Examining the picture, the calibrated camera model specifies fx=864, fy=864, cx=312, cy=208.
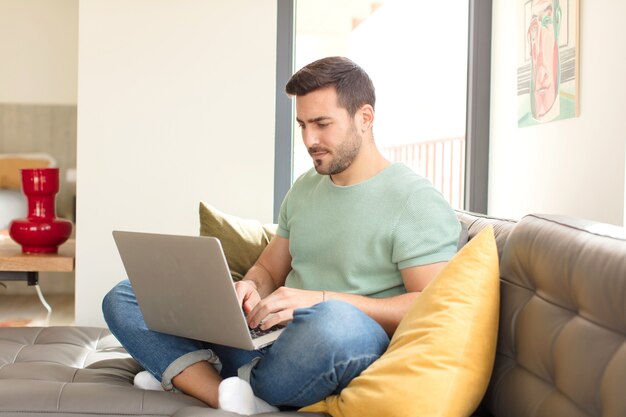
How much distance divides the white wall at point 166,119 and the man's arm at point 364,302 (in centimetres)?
202

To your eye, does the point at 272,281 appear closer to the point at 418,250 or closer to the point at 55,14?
the point at 418,250

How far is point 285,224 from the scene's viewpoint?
2.49 metres

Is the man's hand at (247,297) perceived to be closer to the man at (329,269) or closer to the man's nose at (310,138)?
the man at (329,269)

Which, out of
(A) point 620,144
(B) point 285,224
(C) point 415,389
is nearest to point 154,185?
(B) point 285,224

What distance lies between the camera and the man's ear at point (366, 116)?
2295 mm

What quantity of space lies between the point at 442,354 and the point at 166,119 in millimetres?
2584

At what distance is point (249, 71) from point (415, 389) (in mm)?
2624

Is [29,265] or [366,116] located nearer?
[366,116]

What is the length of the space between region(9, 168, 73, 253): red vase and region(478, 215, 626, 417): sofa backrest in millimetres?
2722

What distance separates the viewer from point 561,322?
1530 millimetres

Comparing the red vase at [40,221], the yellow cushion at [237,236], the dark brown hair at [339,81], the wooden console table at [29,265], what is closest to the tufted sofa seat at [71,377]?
the yellow cushion at [237,236]

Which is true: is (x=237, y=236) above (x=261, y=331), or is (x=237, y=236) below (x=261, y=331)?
above

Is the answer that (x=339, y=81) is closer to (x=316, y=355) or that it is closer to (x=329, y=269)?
(x=329, y=269)

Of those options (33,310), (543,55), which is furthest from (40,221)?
(543,55)
